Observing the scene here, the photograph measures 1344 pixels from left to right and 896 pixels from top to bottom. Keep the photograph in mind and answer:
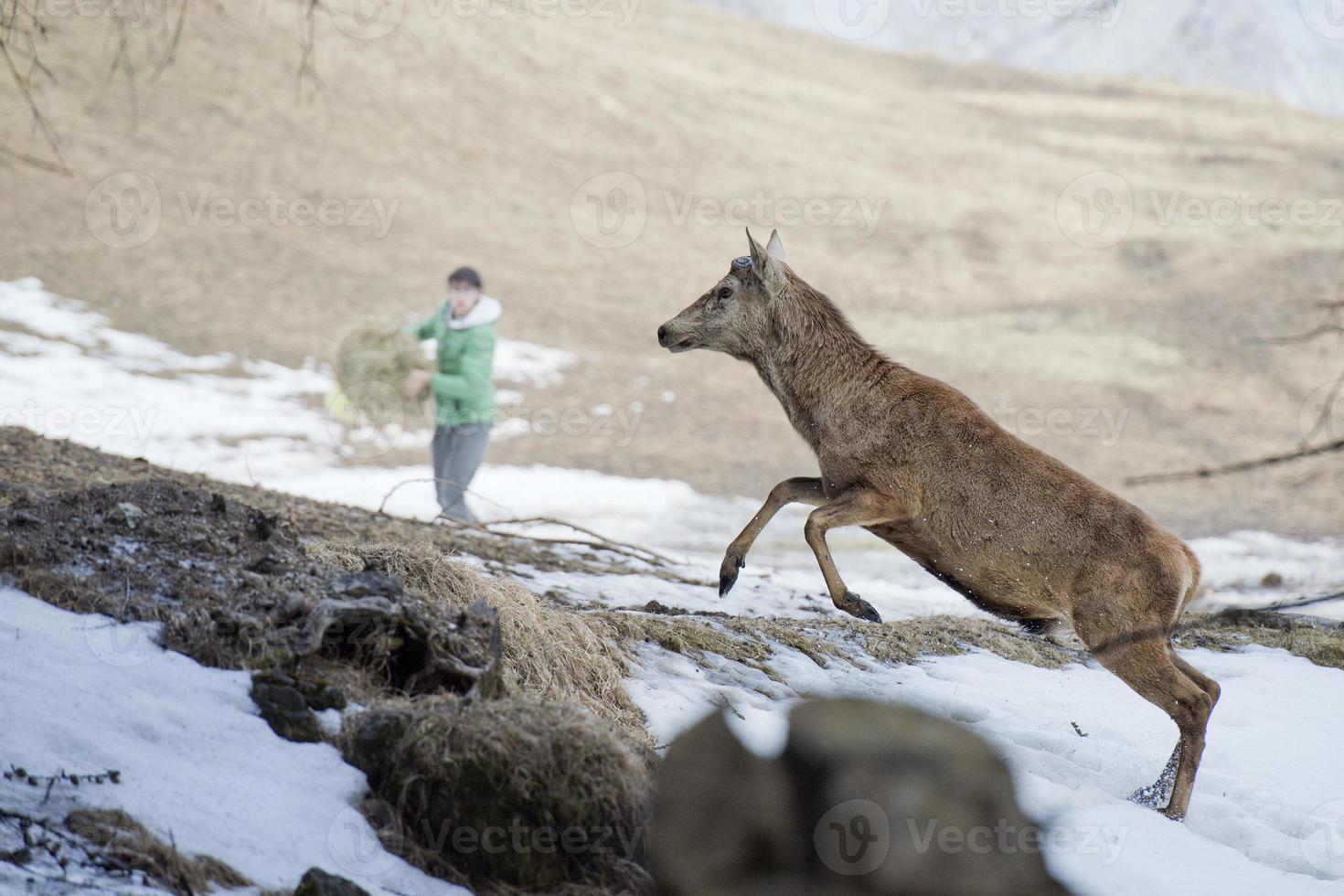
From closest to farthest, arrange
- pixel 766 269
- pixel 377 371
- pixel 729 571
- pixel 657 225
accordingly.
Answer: pixel 729 571, pixel 766 269, pixel 377 371, pixel 657 225

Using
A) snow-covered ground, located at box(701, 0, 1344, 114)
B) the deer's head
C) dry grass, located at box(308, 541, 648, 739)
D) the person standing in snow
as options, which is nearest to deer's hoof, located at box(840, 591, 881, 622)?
dry grass, located at box(308, 541, 648, 739)

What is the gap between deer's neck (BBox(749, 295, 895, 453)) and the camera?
6.57 m

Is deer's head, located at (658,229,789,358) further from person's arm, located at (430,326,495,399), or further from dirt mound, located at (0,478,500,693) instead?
person's arm, located at (430,326,495,399)

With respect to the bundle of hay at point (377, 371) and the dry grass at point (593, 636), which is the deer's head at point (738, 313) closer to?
the dry grass at point (593, 636)

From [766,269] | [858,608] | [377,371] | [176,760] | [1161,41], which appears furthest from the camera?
[1161,41]

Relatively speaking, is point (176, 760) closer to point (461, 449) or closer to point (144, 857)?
point (144, 857)

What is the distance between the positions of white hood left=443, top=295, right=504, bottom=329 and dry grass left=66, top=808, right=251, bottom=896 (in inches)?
324

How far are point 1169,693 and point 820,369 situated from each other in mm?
2376

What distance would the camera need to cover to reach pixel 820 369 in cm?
676

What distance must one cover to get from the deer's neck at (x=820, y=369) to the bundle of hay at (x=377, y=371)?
5659 mm

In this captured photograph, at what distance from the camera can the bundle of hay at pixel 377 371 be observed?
12016 millimetres

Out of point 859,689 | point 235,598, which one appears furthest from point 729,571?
point 235,598

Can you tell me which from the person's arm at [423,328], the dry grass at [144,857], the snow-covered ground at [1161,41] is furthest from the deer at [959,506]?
the snow-covered ground at [1161,41]

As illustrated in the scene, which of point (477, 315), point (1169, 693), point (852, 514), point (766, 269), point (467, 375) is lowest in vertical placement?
point (1169, 693)
